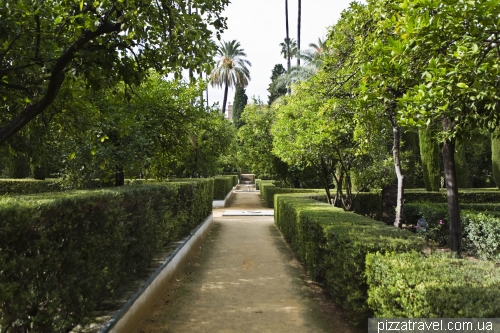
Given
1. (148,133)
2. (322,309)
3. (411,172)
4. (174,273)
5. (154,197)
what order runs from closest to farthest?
(322,309) → (154,197) → (174,273) → (148,133) → (411,172)

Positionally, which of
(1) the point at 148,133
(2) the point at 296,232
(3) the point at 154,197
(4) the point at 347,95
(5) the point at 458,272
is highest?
(4) the point at 347,95

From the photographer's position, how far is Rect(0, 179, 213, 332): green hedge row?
8.11 ft

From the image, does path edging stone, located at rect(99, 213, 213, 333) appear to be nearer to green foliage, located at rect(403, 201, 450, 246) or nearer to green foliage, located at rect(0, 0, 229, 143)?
green foliage, located at rect(0, 0, 229, 143)

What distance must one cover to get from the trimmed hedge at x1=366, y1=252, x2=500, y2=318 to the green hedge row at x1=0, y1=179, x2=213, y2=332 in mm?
2865

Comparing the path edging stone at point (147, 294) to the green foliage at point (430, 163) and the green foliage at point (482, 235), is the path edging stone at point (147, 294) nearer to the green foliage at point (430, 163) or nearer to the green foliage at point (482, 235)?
the green foliage at point (482, 235)

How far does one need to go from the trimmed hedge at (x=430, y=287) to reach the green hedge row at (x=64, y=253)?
287cm

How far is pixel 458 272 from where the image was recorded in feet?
9.94

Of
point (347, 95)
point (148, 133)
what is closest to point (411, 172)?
point (347, 95)

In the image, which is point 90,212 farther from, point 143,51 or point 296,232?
point 296,232

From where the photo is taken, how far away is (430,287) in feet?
8.89

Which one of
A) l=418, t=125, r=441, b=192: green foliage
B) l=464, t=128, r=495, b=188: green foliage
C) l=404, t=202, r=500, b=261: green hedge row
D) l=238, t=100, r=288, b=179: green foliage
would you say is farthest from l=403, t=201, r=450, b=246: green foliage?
l=464, t=128, r=495, b=188: green foliage

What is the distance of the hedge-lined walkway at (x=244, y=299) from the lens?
4.44 m

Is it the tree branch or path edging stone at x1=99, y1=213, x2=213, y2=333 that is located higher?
the tree branch

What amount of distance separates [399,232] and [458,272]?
1622 millimetres
